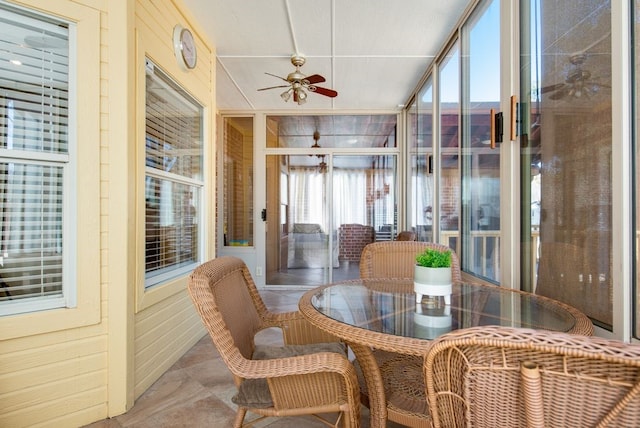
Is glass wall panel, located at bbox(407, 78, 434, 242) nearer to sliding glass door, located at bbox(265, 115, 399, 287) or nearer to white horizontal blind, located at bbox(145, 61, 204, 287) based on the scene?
sliding glass door, located at bbox(265, 115, 399, 287)

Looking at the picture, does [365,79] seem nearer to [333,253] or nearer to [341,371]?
[333,253]

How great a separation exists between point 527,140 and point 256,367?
6.03ft

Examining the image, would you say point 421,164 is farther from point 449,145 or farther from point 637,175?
point 637,175

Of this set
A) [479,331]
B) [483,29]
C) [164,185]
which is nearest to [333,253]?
[164,185]

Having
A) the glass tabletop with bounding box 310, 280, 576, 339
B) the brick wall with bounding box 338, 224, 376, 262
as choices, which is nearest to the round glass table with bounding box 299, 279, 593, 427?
the glass tabletop with bounding box 310, 280, 576, 339

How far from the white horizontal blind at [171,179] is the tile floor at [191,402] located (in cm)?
71

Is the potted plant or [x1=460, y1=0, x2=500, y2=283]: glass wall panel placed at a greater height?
[x1=460, y1=0, x2=500, y2=283]: glass wall panel

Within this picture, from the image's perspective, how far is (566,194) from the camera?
60.7 inches

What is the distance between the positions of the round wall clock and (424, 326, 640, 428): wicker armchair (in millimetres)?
2871

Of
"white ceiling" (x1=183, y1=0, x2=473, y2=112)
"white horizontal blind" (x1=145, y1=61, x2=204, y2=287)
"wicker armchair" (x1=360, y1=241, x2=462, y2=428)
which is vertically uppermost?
"white ceiling" (x1=183, y1=0, x2=473, y2=112)

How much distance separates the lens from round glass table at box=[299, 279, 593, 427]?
113cm

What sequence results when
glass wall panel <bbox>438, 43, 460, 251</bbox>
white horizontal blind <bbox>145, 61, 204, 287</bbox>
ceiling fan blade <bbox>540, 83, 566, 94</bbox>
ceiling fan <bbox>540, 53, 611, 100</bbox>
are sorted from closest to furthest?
1. ceiling fan <bbox>540, 53, 611, 100</bbox>
2. ceiling fan blade <bbox>540, 83, 566, 94</bbox>
3. white horizontal blind <bbox>145, 61, 204, 287</bbox>
4. glass wall panel <bbox>438, 43, 460, 251</bbox>

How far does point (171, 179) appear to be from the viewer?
271cm

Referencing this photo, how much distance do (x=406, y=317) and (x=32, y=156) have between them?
200 cm
